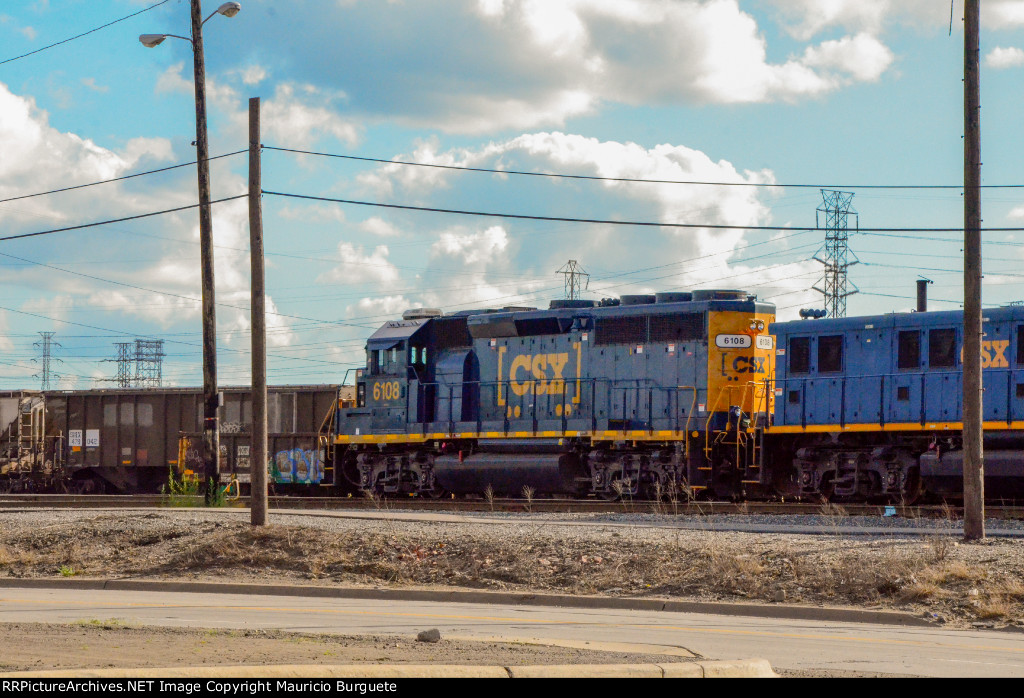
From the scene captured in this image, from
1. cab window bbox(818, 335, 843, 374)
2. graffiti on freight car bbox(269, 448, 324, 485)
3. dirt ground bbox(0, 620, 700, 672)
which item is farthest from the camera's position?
graffiti on freight car bbox(269, 448, 324, 485)

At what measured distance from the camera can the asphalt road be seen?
9.70 meters

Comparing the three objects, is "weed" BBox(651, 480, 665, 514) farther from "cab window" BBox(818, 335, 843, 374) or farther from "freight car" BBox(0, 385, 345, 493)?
"freight car" BBox(0, 385, 345, 493)

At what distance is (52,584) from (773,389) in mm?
14887

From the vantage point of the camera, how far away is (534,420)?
28.1 metres

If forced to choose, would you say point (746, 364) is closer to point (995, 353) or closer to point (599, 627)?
point (995, 353)

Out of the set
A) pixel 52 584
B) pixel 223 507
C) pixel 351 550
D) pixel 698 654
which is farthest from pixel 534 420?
pixel 698 654

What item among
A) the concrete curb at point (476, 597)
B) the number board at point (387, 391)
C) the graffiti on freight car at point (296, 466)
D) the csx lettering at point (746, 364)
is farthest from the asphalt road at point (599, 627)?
the graffiti on freight car at point (296, 466)

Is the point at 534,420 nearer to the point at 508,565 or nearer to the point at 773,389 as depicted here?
the point at 773,389

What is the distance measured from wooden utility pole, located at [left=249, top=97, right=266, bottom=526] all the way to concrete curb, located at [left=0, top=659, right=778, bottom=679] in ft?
34.2

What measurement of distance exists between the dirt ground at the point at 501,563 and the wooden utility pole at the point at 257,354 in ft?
1.98

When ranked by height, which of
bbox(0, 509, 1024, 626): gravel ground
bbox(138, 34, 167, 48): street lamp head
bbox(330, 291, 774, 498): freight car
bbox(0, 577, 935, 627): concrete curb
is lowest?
bbox(0, 577, 935, 627): concrete curb

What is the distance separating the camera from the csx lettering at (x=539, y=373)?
27953 mm

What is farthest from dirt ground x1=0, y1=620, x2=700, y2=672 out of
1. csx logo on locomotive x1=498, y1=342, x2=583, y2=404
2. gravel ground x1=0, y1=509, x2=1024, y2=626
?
csx logo on locomotive x1=498, y1=342, x2=583, y2=404
